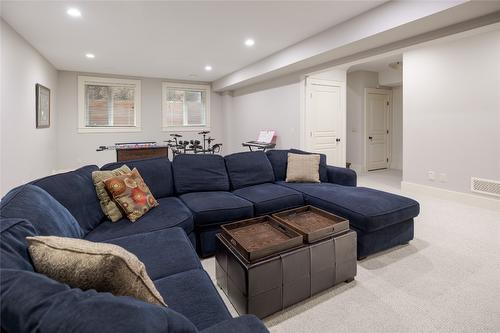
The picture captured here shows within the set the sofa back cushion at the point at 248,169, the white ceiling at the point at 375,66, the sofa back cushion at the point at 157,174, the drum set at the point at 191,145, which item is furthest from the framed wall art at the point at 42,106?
the white ceiling at the point at 375,66

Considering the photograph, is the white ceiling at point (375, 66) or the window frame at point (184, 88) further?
the window frame at point (184, 88)

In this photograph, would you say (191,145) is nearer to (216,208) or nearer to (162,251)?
(216,208)

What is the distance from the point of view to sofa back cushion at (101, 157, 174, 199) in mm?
2789

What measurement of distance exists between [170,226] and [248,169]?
1460mm

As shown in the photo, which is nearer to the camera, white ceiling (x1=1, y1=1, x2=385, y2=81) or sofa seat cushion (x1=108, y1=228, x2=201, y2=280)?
sofa seat cushion (x1=108, y1=228, x2=201, y2=280)

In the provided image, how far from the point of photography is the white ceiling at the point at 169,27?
3246mm

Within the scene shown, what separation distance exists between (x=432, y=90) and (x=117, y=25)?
16.3ft

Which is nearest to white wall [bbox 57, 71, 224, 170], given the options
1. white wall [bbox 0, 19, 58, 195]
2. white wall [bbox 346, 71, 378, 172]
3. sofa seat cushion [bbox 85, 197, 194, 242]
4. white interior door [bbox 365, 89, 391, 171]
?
white wall [bbox 0, 19, 58, 195]

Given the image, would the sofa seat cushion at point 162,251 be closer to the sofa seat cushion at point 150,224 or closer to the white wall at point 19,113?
the sofa seat cushion at point 150,224

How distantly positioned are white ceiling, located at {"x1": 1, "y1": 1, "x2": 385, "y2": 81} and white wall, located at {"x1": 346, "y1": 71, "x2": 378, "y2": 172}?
299 cm

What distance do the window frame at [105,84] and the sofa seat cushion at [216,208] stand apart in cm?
565

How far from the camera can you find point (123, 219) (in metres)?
2.23

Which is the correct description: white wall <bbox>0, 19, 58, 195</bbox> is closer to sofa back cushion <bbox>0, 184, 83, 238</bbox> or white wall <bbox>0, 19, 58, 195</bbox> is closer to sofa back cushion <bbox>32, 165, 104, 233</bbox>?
sofa back cushion <bbox>32, 165, 104, 233</bbox>

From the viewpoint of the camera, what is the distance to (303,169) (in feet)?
Result: 11.4
